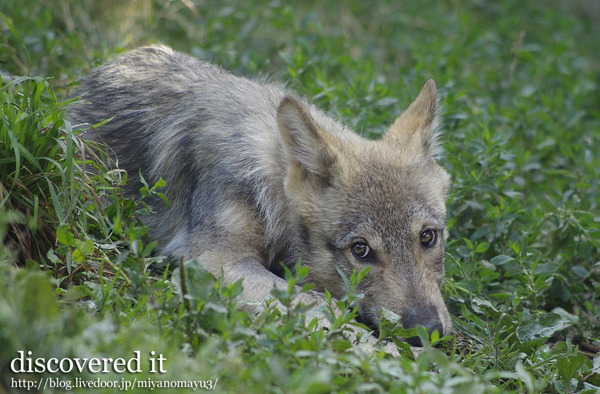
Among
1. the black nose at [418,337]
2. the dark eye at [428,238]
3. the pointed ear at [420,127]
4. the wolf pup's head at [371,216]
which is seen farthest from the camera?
the pointed ear at [420,127]

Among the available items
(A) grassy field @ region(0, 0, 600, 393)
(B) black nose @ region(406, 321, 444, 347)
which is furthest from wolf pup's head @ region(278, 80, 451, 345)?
(A) grassy field @ region(0, 0, 600, 393)

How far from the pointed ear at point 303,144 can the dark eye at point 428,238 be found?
77cm

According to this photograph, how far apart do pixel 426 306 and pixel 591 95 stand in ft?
20.9

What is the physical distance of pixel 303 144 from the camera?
13.2 ft

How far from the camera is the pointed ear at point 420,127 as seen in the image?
4.37 meters

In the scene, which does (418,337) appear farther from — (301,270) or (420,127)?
(420,127)

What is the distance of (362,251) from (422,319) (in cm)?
59

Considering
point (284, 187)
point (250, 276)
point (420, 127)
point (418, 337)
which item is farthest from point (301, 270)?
point (420, 127)

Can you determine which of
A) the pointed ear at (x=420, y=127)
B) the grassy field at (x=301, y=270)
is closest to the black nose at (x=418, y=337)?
the grassy field at (x=301, y=270)

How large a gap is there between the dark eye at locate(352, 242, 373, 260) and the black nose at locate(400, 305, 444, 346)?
454mm

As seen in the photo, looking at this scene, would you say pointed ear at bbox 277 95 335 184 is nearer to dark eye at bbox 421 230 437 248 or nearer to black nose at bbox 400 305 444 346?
dark eye at bbox 421 230 437 248

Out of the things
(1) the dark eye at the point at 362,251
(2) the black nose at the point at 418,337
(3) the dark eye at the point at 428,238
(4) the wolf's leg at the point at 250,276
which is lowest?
(4) the wolf's leg at the point at 250,276

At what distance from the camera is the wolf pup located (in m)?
3.80

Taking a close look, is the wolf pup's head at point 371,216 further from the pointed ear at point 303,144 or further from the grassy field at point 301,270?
the grassy field at point 301,270
